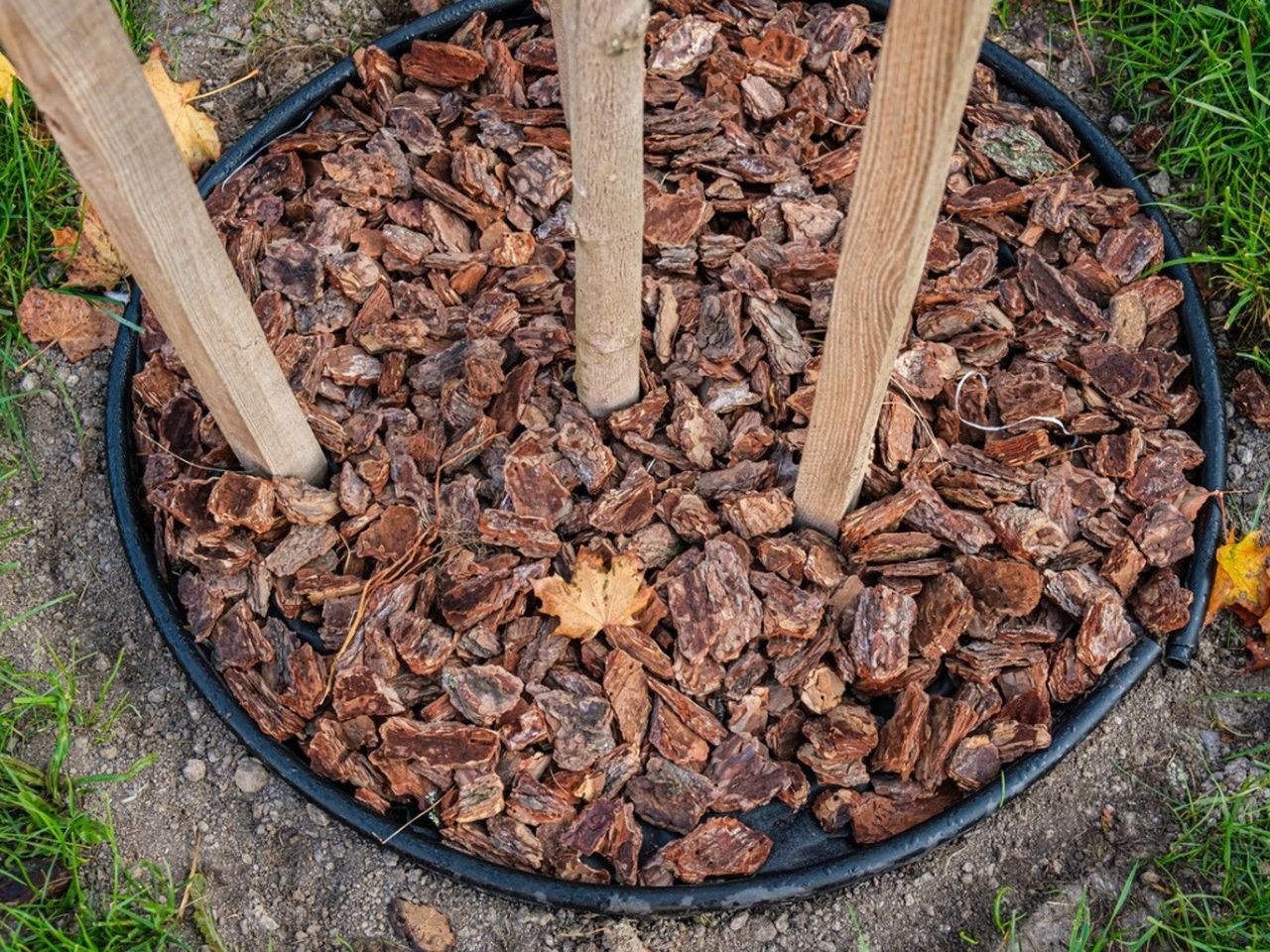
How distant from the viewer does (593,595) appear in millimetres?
1704

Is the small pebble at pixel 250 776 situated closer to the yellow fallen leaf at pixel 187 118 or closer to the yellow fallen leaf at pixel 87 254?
the yellow fallen leaf at pixel 87 254

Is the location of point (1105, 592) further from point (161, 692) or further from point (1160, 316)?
point (161, 692)

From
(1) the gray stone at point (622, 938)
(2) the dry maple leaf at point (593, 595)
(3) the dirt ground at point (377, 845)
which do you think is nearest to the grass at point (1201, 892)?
(3) the dirt ground at point (377, 845)

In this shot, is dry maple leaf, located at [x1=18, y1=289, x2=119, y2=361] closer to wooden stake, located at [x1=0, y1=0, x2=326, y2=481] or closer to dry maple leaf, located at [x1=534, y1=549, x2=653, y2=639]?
wooden stake, located at [x1=0, y1=0, x2=326, y2=481]

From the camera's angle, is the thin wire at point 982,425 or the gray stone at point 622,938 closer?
the gray stone at point 622,938

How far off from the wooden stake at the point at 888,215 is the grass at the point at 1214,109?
0.85 m

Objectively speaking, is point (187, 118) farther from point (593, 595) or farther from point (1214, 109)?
point (1214, 109)

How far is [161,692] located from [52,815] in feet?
0.75

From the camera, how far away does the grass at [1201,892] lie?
5.31ft

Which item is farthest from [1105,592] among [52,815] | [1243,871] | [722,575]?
[52,815]

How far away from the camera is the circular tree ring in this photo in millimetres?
1588

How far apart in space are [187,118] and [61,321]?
436 mm

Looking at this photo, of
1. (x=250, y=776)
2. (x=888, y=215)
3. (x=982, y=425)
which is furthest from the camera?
(x=982, y=425)

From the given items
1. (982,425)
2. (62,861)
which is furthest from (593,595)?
(62,861)
